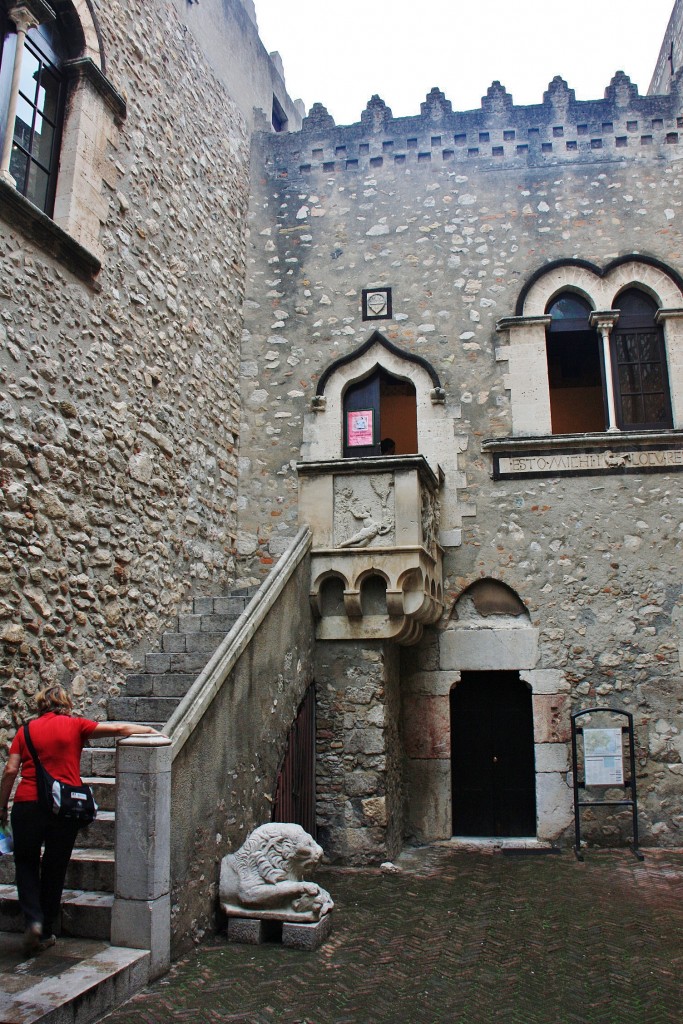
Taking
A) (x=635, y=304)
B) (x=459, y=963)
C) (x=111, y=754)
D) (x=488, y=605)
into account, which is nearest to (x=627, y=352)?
(x=635, y=304)

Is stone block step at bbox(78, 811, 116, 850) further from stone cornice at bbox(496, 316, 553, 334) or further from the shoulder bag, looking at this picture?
→ stone cornice at bbox(496, 316, 553, 334)

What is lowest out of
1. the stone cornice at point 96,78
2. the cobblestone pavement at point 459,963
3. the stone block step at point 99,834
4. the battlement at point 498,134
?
the cobblestone pavement at point 459,963

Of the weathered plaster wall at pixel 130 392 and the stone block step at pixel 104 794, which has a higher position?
the weathered plaster wall at pixel 130 392

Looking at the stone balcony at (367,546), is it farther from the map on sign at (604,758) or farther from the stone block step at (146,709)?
the map on sign at (604,758)

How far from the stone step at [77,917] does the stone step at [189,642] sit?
8.83 ft

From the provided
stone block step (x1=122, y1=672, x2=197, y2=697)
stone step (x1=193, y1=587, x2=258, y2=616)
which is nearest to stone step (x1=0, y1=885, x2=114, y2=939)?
stone block step (x1=122, y1=672, x2=197, y2=697)

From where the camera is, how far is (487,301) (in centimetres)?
929

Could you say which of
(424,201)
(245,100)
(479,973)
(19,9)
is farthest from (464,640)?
(245,100)

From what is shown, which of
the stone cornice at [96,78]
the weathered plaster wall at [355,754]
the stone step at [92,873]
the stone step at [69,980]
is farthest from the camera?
Result: the weathered plaster wall at [355,754]

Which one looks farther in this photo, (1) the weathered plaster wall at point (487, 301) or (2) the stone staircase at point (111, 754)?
(1) the weathered plaster wall at point (487, 301)

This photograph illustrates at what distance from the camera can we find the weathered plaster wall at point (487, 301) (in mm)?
8234

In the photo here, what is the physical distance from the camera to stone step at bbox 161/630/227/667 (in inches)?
270

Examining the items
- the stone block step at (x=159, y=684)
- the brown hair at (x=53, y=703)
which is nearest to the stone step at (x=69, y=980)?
the brown hair at (x=53, y=703)

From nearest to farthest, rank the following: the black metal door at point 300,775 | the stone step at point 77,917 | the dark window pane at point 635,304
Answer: the stone step at point 77,917 → the black metal door at point 300,775 → the dark window pane at point 635,304
